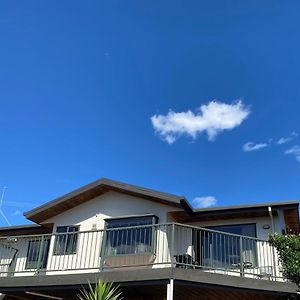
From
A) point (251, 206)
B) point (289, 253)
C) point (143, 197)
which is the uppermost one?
point (143, 197)

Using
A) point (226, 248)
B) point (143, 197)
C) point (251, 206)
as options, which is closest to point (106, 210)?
point (143, 197)

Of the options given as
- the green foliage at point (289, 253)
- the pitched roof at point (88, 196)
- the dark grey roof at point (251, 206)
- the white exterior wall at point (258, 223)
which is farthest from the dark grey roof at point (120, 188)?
the green foliage at point (289, 253)

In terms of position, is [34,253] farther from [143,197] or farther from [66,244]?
[143,197]

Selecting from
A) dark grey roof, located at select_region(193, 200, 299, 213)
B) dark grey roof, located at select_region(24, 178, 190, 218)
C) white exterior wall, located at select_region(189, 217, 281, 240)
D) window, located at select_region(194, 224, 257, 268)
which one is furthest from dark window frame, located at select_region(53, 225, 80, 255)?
white exterior wall, located at select_region(189, 217, 281, 240)

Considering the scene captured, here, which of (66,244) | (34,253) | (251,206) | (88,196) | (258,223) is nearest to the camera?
(251,206)

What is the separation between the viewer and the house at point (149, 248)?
12.8 meters

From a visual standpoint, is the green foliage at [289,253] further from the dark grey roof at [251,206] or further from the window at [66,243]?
the window at [66,243]

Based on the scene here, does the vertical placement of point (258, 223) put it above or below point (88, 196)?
below

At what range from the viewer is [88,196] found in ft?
56.7

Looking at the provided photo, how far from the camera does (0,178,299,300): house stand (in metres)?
12.8

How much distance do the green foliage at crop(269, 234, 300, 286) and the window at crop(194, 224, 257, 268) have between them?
104 cm

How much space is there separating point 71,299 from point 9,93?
9803mm

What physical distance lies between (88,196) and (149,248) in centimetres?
370

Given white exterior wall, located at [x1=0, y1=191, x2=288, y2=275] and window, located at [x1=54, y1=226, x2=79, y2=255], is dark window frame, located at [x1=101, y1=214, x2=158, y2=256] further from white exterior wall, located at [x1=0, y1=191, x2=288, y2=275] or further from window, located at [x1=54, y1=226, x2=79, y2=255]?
window, located at [x1=54, y1=226, x2=79, y2=255]
